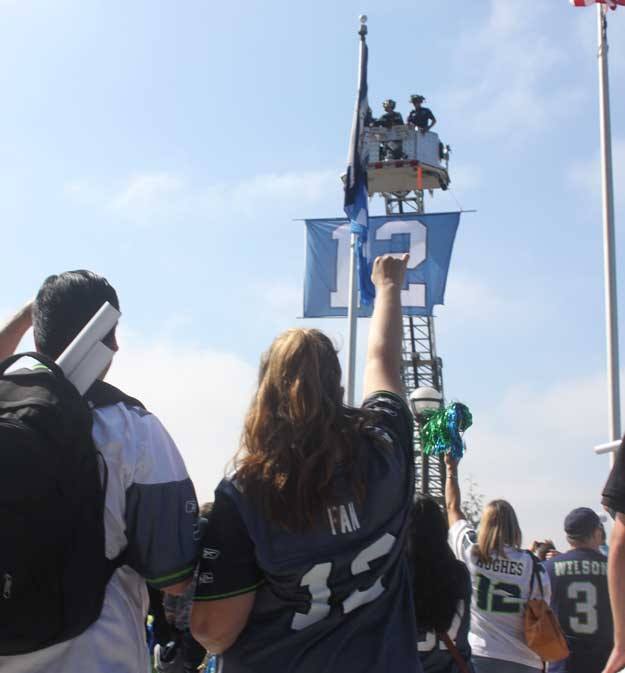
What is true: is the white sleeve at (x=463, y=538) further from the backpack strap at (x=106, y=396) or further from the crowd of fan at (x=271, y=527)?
the backpack strap at (x=106, y=396)

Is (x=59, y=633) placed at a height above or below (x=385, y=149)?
below

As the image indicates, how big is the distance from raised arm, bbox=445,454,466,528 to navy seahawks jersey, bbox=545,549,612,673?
125 cm

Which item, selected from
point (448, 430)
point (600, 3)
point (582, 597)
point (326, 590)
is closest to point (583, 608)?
point (582, 597)

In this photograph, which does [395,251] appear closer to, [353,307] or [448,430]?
[353,307]

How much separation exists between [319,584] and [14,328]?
132cm

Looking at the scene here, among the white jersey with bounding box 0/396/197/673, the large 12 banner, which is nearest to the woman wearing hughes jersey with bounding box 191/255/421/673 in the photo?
the white jersey with bounding box 0/396/197/673

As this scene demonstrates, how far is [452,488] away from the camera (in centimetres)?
540

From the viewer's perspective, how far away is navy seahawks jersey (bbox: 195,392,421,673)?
2482 millimetres

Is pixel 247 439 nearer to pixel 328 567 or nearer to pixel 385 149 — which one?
pixel 328 567

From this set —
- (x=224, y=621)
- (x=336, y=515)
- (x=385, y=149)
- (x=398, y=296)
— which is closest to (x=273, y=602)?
(x=224, y=621)

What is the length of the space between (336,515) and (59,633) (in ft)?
2.52

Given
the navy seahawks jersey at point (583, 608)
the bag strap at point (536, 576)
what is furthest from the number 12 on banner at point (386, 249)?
the bag strap at point (536, 576)

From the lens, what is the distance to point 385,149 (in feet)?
81.3

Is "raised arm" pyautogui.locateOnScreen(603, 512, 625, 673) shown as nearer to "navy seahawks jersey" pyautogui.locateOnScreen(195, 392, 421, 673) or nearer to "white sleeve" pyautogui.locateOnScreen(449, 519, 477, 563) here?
"navy seahawks jersey" pyautogui.locateOnScreen(195, 392, 421, 673)
